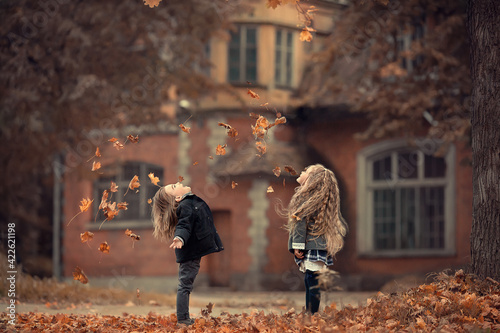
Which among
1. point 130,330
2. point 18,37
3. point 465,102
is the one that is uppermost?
point 18,37

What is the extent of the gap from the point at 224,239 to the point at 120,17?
23.9 ft

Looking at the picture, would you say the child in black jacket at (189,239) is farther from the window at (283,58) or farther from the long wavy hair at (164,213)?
the window at (283,58)

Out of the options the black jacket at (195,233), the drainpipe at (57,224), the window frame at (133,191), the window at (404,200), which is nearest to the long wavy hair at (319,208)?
the black jacket at (195,233)

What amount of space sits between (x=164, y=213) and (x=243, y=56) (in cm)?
1388

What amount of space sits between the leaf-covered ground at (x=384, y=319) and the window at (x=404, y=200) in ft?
38.3

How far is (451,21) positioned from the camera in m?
14.3

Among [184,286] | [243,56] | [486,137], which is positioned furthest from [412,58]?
[184,286]

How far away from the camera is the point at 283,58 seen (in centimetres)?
2186

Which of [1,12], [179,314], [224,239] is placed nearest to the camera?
[179,314]

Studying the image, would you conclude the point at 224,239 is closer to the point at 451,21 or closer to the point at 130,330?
the point at 451,21

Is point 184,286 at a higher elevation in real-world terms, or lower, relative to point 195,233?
lower

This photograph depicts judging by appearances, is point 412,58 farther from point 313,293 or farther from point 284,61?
point 313,293

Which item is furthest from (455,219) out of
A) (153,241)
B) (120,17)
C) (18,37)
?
(18,37)

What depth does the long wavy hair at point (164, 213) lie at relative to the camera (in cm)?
816
